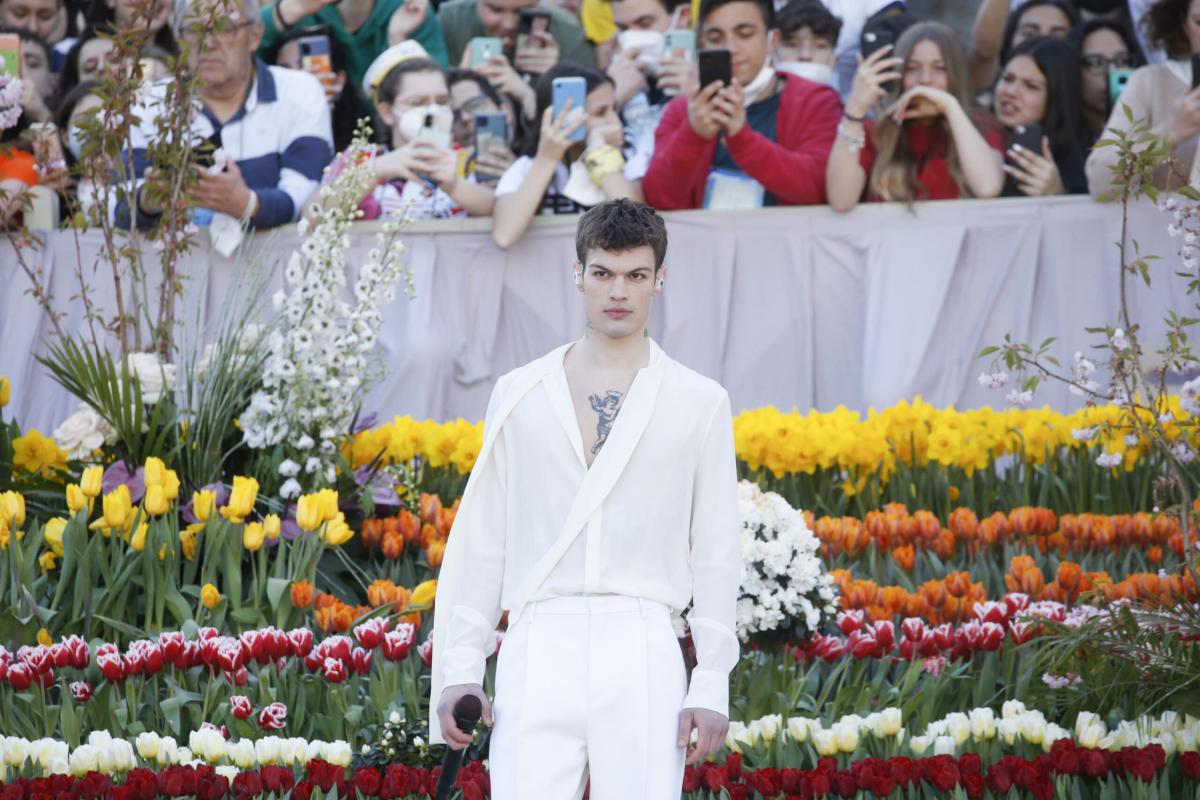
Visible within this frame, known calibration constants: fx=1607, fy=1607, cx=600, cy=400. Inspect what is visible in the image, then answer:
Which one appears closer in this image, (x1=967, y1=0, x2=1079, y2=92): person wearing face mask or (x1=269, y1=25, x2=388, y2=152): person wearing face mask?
(x1=967, y1=0, x2=1079, y2=92): person wearing face mask

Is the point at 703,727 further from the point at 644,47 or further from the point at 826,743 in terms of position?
the point at 644,47

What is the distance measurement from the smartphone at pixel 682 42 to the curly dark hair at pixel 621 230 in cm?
502

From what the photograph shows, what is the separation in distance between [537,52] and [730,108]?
162 centimetres

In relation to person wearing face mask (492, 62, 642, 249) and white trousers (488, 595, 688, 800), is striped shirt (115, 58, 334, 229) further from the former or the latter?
white trousers (488, 595, 688, 800)

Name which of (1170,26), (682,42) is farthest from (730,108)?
(1170,26)

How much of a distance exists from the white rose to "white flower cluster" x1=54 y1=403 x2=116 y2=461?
0.15 meters

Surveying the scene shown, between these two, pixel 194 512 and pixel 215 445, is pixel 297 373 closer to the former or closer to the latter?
pixel 215 445

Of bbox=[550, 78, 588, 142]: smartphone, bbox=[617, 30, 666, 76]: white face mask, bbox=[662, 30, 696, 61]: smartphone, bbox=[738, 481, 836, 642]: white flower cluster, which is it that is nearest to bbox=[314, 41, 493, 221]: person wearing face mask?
bbox=[550, 78, 588, 142]: smartphone

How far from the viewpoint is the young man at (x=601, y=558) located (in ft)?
8.05

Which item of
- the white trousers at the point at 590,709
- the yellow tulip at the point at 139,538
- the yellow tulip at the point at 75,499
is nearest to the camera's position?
the white trousers at the point at 590,709

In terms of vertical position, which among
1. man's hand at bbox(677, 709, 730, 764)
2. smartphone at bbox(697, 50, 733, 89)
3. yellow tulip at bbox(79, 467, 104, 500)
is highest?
smartphone at bbox(697, 50, 733, 89)

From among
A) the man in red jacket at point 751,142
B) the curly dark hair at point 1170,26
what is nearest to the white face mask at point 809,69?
the man in red jacket at point 751,142

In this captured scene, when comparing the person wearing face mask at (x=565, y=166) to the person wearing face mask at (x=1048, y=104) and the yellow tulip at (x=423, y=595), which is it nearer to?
the person wearing face mask at (x=1048, y=104)

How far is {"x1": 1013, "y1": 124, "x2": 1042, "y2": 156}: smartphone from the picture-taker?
7.09m
